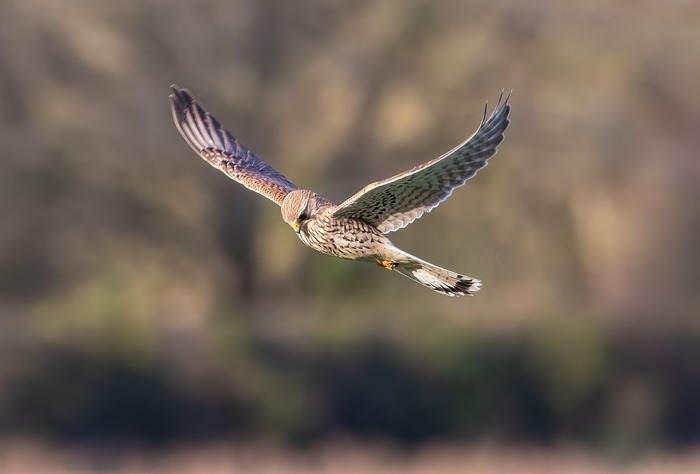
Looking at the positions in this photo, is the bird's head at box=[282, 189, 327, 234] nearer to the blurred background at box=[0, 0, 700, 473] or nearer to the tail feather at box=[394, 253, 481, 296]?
the tail feather at box=[394, 253, 481, 296]

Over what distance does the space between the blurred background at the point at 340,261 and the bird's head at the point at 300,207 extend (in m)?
15.3

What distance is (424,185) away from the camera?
9.70m

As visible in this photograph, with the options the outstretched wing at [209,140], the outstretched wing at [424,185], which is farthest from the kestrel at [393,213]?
the outstretched wing at [209,140]

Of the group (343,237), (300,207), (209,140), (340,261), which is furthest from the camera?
(340,261)

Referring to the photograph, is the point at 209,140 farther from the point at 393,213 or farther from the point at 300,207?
the point at 393,213

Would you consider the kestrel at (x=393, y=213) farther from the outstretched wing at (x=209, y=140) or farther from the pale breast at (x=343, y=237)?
the outstretched wing at (x=209, y=140)

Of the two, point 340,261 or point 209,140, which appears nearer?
point 209,140

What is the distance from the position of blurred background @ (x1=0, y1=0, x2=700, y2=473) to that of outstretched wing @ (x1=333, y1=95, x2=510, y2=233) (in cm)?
1538

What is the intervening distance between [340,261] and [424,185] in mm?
20863

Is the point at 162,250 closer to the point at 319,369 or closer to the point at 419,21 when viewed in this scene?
the point at 319,369

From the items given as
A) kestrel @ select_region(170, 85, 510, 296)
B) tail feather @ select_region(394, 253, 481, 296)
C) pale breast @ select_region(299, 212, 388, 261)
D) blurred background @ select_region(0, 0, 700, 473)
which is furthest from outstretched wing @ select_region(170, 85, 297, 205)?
blurred background @ select_region(0, 0, 700, 473)

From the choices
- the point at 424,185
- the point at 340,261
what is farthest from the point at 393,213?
the point at 340,261

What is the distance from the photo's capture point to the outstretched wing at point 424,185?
909 centimetres

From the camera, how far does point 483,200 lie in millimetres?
30688
